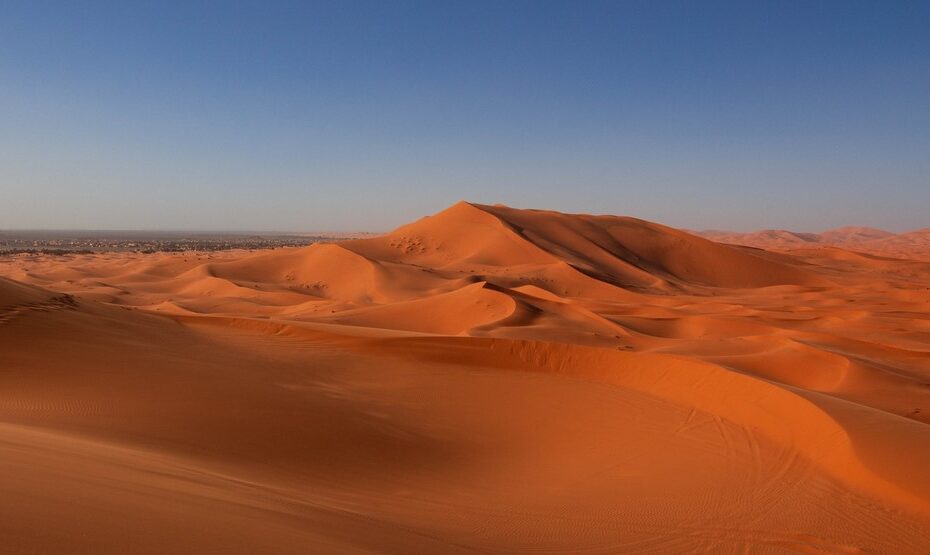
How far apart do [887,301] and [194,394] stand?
82.9 feet

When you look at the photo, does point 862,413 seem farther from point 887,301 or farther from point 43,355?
point 887,301

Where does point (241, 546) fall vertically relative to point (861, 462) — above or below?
above

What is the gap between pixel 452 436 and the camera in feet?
22.6

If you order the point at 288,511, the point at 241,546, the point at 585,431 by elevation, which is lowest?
the point at 585,431

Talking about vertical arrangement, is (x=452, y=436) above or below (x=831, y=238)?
below

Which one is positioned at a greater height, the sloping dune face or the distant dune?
the distant dune

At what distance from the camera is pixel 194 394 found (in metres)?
6.88

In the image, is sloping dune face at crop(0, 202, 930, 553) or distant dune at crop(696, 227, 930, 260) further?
distant dune at crop(696, 227, 930, 260)

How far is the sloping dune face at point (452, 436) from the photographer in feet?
11.1

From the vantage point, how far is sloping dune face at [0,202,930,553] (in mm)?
3375

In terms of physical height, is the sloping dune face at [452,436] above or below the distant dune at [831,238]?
below

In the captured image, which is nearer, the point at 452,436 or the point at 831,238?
the point at 452,436

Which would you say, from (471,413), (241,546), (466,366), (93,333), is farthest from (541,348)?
(241,546)

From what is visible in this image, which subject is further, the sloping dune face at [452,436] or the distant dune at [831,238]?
the distant dune at [831,238]
